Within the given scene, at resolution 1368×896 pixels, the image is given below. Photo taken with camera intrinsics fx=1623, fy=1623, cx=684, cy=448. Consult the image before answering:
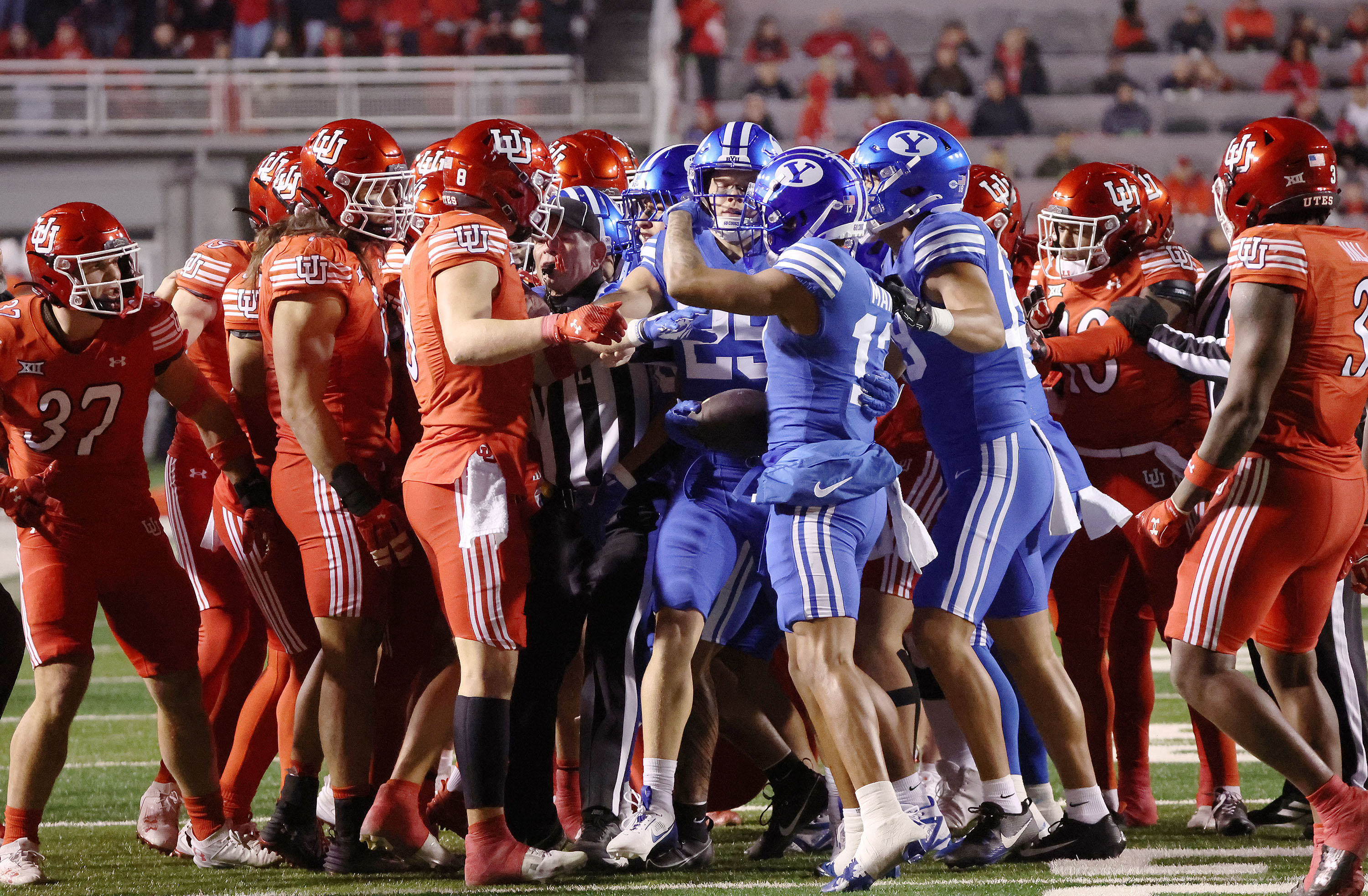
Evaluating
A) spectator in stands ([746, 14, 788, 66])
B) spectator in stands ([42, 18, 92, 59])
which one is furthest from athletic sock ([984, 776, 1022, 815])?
spectator in stands ([42, 18, 92, 59])

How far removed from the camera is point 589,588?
189 inches

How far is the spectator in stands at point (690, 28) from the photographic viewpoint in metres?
19.6

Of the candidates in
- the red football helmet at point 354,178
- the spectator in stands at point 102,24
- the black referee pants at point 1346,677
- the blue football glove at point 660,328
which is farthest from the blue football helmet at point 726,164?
the spectator in stands at point 102,24

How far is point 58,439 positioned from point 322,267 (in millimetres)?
929

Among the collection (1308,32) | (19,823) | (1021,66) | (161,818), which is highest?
(1308,32)

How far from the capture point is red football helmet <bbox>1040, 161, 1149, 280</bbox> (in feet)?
18.1

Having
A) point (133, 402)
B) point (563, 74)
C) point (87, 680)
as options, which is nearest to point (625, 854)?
point (87, 680)

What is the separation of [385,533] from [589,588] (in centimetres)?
63

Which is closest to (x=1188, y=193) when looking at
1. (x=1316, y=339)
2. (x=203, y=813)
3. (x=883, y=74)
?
(x=883, y=74)

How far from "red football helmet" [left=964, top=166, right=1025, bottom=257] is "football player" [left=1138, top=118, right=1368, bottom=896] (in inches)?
54.1

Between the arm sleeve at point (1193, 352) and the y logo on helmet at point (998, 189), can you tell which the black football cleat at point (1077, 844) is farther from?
the y logo on helmet at point (998, 189)

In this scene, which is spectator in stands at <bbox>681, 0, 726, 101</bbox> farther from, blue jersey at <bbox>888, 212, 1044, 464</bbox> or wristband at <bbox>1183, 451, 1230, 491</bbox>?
wristband at <bbox>1183, 451, 1230, 491</bbox>

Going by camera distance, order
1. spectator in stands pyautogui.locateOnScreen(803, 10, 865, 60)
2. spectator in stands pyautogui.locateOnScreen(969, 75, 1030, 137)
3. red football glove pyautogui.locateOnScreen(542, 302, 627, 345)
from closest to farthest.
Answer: red football glove pyautogui.locateOnScreen(542, 302, 627, 345), spectator in stands pyautogui.locateOnScreen(969, 75, 1030, 137), spectator in stands pyautogui.locateOnScreen(803, 10, 865, 60)

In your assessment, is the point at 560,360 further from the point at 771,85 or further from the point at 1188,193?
the point at 771,85
